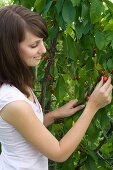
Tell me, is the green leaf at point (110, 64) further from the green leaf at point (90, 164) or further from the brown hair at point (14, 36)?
the green leaf at point (90, 164)

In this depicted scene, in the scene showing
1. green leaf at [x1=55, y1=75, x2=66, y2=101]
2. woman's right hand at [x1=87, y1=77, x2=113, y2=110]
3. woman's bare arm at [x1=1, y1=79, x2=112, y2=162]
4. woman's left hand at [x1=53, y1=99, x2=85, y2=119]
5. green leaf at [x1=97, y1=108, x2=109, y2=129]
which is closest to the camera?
woman's bare arm at [x1=1, y1=79, x2=112, y2=162]

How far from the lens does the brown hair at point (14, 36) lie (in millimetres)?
1441

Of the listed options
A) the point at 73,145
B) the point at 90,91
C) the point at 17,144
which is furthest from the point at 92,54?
the point at 17,144

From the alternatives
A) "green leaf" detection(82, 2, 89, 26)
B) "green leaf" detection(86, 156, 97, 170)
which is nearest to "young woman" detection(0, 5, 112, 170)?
"green leaf" detection(82, 2, 89, 26)

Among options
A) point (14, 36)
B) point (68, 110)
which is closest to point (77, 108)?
point (68, 110)

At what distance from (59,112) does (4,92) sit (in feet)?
1.70

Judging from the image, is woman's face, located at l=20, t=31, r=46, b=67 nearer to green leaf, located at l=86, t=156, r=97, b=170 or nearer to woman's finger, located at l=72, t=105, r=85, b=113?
woman's finger, located at l=72, t=105, r=85, b=113

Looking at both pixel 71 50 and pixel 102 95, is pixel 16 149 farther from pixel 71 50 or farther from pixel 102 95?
pixel 71 50

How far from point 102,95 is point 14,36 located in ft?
1.83

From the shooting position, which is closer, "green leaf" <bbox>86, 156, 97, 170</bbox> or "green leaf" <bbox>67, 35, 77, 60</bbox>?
"green leaf" <bbox>67, 35, 77, 60</bbox>

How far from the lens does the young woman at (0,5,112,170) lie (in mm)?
1407

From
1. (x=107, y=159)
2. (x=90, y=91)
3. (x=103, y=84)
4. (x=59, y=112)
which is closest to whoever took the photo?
(x=103, y=84)

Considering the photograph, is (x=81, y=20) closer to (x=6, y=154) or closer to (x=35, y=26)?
(x=35, y=26)

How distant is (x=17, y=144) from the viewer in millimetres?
1536
